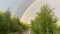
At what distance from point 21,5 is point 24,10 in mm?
156

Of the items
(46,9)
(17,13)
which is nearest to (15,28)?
(17,13)

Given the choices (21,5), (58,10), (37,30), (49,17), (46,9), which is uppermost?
(21,5)

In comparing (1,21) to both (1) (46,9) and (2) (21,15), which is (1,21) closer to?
(1) (46,9)

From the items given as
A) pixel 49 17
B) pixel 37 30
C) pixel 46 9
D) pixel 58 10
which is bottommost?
pixel 37 30

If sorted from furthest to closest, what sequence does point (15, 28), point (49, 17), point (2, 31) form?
point (15, 28)
point (2, 31)
point (49, 17)

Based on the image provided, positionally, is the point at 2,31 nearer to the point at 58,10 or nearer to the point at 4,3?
the point at 4,3

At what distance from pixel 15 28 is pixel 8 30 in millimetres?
471

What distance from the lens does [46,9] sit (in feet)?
8.07

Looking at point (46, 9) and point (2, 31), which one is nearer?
point (46, 9)

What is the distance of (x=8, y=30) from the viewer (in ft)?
9.12

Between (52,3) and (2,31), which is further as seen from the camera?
(52,3)

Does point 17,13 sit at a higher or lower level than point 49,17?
higher

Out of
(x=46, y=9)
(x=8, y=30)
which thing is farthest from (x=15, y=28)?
(x=46, y=9)

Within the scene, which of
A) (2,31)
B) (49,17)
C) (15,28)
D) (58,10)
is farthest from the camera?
(58,10)
